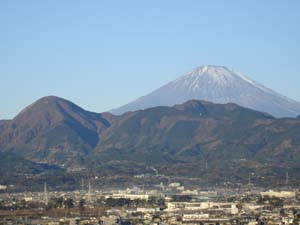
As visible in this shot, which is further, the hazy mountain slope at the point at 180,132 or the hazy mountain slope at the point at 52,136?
the hazy mountain slope at the point at 52,136

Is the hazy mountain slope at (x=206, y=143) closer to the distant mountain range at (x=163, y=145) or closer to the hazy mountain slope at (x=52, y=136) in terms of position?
the distant mountain range at (x=163, y=145)

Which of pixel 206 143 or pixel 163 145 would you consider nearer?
pixel 206 143

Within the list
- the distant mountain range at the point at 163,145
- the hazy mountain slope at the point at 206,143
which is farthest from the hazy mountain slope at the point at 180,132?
the distant mountain range at the point at 163,145

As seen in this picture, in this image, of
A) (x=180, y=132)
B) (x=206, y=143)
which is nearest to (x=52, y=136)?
(x=180, y=132)

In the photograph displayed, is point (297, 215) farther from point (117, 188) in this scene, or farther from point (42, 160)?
point (42, 160)

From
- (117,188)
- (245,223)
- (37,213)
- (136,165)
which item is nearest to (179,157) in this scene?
(136,165)

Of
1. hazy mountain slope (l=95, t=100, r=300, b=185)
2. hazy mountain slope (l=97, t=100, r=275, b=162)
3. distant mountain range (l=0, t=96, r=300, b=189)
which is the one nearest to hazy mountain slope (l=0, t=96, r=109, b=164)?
distant mountain range (l=0, t=96, r=300, b=189)

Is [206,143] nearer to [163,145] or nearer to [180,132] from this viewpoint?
[163,145]
